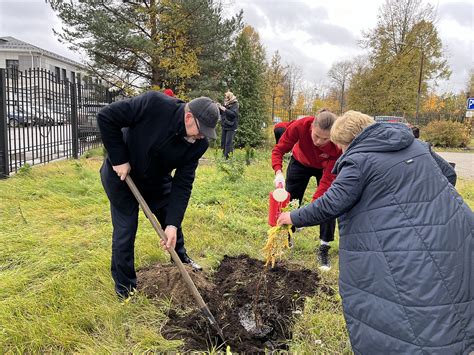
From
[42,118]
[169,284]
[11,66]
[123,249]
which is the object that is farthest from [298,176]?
[42,118]

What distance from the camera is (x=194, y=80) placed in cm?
1458

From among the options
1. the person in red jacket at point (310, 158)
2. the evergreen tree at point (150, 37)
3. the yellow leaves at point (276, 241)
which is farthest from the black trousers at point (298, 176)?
the evergreen tree at point (150, 37)

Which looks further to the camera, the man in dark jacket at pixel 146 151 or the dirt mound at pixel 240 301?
the dirt mound at pixel 240 301

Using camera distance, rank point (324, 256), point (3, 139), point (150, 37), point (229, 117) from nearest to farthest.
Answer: point (324, 256) < point (3, 139) < point (229, 117) < point (150, 37)

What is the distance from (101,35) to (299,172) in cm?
1070

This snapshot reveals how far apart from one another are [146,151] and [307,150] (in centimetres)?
178

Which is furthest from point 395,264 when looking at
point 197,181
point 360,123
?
point 197,181

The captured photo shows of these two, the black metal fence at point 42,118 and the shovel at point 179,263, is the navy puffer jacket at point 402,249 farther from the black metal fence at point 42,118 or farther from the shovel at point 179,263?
the black metal fence at point 42,118

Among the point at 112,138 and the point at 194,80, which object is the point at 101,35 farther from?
the point at 112,138

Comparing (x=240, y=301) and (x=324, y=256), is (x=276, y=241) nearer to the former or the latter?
(x=240, y=301)

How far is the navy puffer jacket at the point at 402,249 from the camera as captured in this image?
164cm

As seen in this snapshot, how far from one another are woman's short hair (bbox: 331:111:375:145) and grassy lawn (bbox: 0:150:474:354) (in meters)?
1.33

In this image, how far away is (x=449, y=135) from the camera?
66.8 ft

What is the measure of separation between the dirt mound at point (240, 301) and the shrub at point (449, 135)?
19.8 metres
